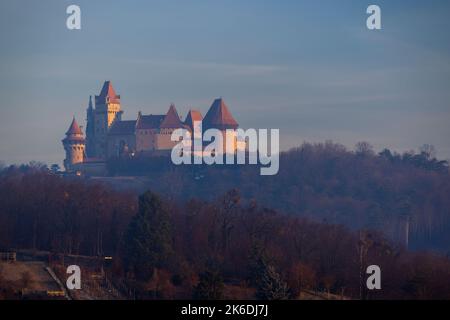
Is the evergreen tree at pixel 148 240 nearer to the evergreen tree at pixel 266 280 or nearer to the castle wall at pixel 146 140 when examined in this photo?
the evergreen tree at pixel 266 280

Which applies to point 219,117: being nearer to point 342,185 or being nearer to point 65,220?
point 342,185

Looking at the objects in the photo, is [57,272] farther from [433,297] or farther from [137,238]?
[433,297]

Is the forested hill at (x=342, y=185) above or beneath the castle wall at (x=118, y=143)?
beneath

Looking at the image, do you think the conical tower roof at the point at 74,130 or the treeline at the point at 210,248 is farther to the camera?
the conical tower roof at the point at 74,130

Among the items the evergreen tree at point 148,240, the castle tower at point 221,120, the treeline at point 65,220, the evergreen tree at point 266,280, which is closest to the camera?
the evergreen tree at point 266,280

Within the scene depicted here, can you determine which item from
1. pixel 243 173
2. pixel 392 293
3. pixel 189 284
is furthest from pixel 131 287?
pixel 243 173

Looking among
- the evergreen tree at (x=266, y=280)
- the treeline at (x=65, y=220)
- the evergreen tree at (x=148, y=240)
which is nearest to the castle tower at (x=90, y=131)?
the treeline at (x=65, y=220)

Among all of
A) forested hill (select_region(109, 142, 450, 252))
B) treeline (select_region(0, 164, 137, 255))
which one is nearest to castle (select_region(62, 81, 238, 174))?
forested hill (select_region(109, 142, 450, 252))

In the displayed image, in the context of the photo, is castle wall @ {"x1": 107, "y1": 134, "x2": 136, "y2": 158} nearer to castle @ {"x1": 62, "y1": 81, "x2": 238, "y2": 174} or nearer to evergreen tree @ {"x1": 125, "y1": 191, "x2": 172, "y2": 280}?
castle @ {"x1": 62, "y1": 81, "x2": 238, "y2": 174}

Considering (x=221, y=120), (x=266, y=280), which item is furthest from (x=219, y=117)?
(x=266, y=280)
